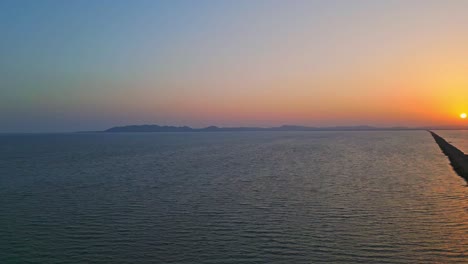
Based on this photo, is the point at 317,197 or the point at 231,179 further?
the point at 231,179

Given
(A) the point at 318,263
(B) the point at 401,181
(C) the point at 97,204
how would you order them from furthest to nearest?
(B) the point at 401,181, (C) the point at 97,204, (A) the point at 318,263

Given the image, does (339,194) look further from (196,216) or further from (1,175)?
(1,175)

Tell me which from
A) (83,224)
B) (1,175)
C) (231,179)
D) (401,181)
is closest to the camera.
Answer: (83,224)

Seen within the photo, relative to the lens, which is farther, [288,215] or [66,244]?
[288,215]

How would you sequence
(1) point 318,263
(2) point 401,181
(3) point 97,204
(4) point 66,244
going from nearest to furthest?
(1) point 318,263, (4) point 66,244, (3) point 97,204, (2) point 401,181

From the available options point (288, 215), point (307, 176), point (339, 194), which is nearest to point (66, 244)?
point (288, 215)

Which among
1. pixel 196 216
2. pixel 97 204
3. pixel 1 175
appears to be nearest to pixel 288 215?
pixel 196 216

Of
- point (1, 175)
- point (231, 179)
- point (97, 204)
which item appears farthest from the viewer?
→ point (1, 175)

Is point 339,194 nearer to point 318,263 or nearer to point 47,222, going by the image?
point 318,263
